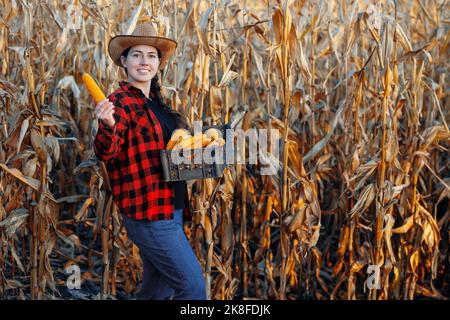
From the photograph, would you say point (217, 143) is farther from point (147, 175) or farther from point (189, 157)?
point (147, 175)

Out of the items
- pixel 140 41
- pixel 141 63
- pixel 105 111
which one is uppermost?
pixel 140 41

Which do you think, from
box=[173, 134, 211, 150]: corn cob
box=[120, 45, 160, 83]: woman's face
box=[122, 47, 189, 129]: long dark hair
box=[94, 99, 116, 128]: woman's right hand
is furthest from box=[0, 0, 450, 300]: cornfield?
box=[94, 99, 116, 128]: woman's right hand

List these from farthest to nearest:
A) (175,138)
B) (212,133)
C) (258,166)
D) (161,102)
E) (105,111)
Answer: (258,166) < (161,102) < (212,133) < (175,138) < (105,111)

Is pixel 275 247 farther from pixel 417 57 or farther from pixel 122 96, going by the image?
pixel 122 96

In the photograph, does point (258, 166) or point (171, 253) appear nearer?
point (171, 253)

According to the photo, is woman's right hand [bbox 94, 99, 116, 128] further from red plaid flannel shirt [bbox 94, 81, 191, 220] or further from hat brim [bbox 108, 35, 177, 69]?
hat brim [bbox 108, 35, 177, 69]

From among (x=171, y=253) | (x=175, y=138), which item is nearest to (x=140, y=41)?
(x=175, y=138)

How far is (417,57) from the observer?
3.73 meters

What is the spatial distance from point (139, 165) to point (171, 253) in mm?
Answer: 421

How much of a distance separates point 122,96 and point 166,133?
0.89 feet

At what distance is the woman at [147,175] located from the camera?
2654 mm

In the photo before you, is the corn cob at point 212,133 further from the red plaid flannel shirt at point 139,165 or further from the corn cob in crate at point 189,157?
the red plaid flannel shirt at point 139,165

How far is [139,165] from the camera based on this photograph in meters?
2.67

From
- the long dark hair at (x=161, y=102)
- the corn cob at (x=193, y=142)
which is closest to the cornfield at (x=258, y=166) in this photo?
the long dark hair at (x=161, y=102)
